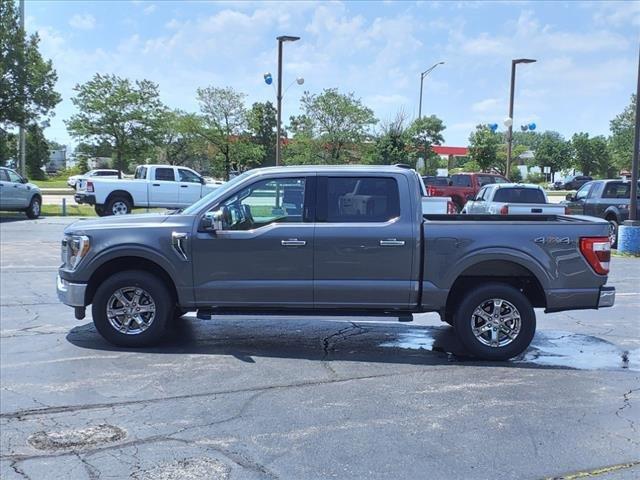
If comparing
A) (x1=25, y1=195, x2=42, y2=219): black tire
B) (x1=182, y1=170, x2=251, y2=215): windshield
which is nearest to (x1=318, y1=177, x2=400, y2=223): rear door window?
(x1=182, y1=170, x2=251, y2=215): windshield

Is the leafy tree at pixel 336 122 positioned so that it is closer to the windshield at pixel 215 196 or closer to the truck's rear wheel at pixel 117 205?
the truck's rear wheel at pixel 117 205

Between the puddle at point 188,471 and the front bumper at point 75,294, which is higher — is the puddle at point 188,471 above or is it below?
below

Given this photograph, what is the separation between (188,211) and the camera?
6992mm

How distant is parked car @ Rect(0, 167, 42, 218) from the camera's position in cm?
2245

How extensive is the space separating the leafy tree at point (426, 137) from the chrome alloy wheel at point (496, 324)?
118ft

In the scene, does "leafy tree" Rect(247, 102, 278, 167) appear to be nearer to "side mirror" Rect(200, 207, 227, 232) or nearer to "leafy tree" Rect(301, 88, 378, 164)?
"leafy tree" Rect(301, 88, 378, 164)

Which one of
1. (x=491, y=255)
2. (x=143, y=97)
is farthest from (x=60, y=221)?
(x=491, y=255)

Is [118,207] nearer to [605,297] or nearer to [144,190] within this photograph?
[144,190]

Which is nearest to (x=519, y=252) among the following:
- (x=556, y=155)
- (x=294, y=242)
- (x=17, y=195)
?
(x=294, y=242)

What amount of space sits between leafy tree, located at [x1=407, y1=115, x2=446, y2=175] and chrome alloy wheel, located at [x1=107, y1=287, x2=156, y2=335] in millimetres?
36450

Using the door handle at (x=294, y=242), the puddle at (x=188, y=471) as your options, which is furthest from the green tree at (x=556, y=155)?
the puddle at (x=188, y=471)

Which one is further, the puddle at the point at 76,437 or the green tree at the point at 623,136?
the green tree at the point at 623,136

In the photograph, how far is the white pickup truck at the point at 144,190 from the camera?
23109 mm

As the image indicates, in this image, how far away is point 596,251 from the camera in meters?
6.55
